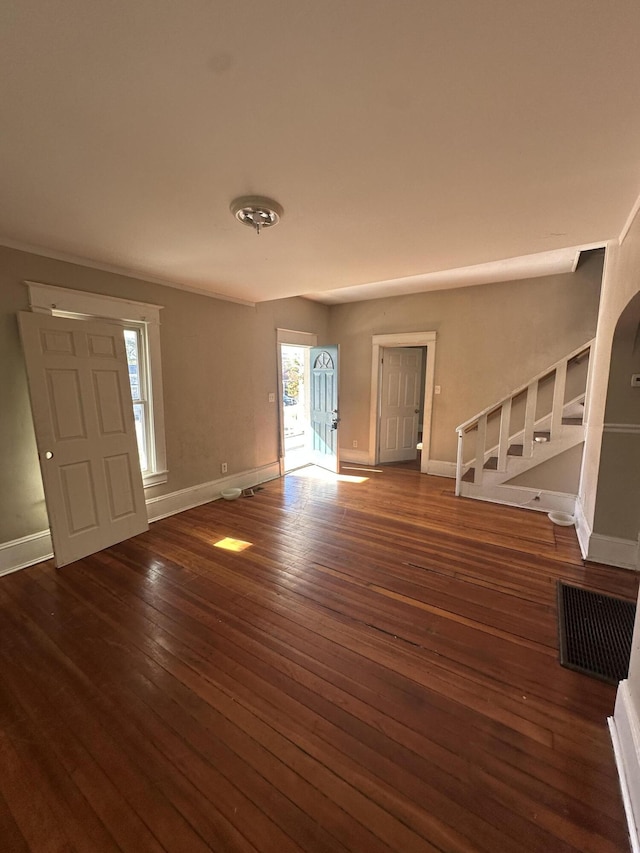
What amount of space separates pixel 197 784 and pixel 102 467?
2.50m

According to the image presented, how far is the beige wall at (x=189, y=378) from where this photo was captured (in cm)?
260

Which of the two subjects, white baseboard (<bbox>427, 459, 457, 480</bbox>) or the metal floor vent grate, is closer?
the metal floor vent grate

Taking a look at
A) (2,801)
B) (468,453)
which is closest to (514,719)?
(2,801)

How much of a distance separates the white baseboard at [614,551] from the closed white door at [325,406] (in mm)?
3233

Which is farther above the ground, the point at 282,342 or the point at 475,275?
the point at 475,275

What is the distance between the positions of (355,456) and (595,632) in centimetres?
432

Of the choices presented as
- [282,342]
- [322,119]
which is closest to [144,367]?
[282,342]

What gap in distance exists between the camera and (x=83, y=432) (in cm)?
288

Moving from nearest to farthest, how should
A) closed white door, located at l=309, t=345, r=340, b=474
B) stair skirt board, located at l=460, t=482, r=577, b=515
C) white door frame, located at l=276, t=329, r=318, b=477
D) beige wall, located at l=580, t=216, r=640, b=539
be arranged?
beige wall, located at l=580, t=216, r=640, b=539
stair skirt board, located at l=460, t=482, r=577, b=515
white door frame, located at l=276, t=329, r=318, b=477
closed white door, located at l=309, t=345, r=340, b=474

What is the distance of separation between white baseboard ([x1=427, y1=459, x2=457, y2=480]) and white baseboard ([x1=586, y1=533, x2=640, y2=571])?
8.07 ft

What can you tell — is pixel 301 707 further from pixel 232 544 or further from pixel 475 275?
pixel 475 275

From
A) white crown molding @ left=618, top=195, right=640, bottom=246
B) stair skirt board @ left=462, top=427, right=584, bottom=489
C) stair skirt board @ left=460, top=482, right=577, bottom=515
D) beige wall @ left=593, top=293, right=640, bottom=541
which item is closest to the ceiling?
white crown molding @ left=618, top=195, right=640, bottom=246

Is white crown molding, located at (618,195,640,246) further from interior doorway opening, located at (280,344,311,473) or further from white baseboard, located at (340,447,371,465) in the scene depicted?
white baseboard, located at (340,447,371,465)

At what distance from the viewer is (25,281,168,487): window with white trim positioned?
3096 millimetres
